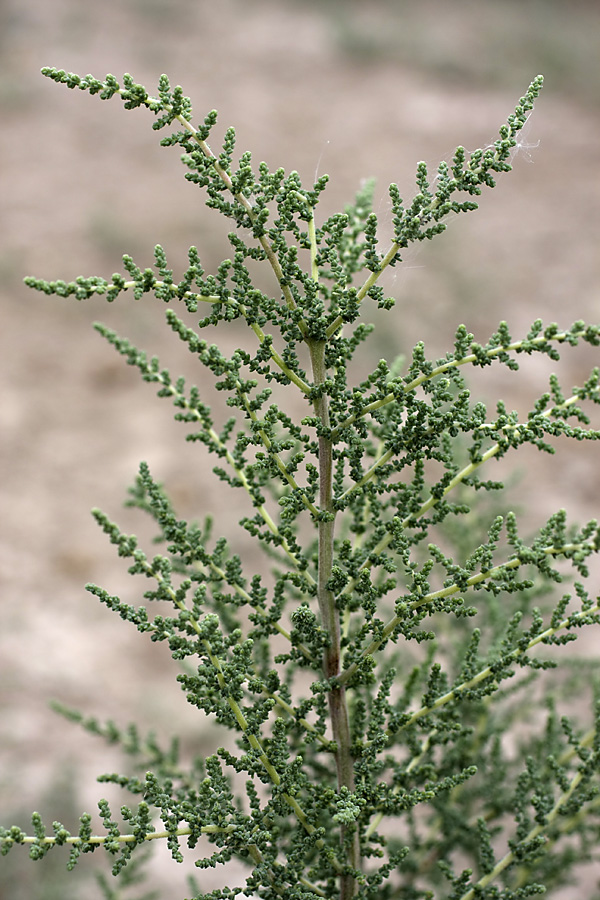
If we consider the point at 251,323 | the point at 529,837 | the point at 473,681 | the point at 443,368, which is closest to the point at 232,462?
the point at 251,323

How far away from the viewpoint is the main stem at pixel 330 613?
1630 mm

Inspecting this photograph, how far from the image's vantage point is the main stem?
1.63 meters

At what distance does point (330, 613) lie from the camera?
1.70 m

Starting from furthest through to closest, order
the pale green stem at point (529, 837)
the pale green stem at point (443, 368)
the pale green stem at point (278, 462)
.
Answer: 1. the pale green stem at point (529, 837)
2. the pale green stem at point (278, 462)
3. the pale green stem at point (443, 368)

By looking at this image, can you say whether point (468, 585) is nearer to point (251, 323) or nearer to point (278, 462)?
point (278, 462)

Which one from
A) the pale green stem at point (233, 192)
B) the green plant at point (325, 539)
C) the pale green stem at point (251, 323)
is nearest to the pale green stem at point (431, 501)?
the green plant at point (325, 539)

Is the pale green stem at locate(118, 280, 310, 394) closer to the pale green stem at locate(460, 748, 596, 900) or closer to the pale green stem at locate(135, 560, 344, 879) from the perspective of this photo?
the pale green stem at locate(135, 560, 344, 879)

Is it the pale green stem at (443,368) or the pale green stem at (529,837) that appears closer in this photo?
the pale green stem at (443,368)

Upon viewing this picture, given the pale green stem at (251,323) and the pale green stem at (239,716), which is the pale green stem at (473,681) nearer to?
the pale green stem at (239,716)

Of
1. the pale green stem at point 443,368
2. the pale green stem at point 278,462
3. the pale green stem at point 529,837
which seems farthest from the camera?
the pale green stem at point 529,837

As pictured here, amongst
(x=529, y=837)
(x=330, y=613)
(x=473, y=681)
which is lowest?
(x=529, y=837)

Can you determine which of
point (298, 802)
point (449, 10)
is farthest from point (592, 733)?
point (449, 10)

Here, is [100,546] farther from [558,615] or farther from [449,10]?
[449,10]

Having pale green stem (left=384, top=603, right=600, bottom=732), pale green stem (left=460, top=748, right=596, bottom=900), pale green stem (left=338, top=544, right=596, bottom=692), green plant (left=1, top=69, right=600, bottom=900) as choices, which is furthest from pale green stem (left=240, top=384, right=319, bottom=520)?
pale green stem (left=460, top=748, right=596, bottom=900)
